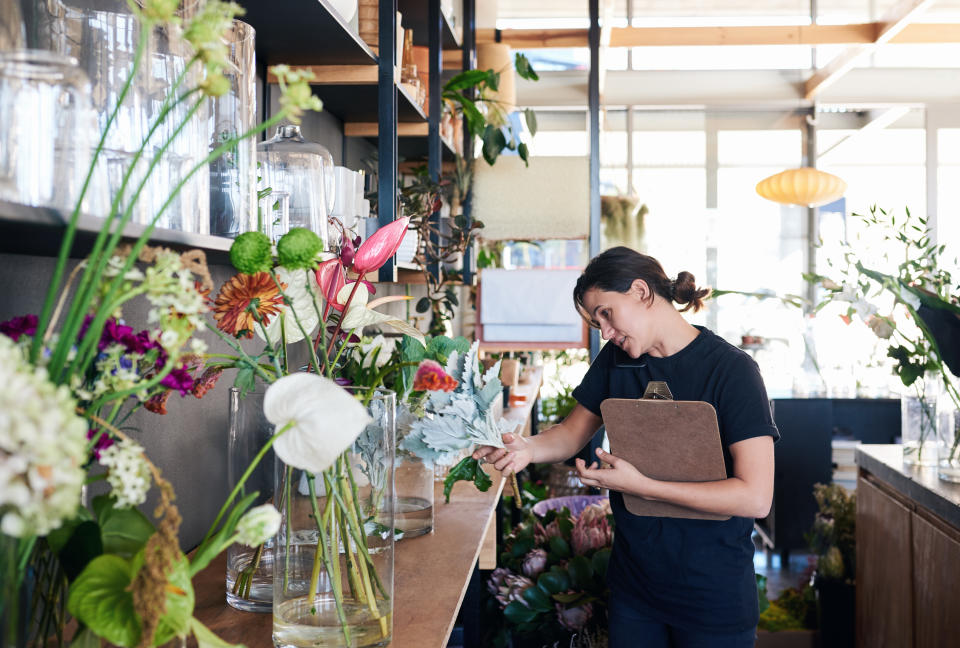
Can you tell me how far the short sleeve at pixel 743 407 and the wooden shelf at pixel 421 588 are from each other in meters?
0.47

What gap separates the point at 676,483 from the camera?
1.57 metres

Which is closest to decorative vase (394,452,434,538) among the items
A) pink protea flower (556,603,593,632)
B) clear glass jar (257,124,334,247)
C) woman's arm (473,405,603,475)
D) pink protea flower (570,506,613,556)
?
woman's arm (473,405,603,475)

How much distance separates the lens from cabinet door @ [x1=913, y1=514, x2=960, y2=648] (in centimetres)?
198

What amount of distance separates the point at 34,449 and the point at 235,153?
0.65 metres

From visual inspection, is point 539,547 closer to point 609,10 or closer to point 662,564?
point 662,564

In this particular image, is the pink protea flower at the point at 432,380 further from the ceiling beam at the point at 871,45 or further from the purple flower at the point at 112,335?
the ceiling beam at the point at 871,45

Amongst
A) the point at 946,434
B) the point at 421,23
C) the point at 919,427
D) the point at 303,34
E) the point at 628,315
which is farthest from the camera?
the point at 421,23

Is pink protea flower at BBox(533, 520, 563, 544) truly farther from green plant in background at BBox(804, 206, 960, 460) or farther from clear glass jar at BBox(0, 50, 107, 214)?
clear glass jar at BBox(0, 50, 107, 214)

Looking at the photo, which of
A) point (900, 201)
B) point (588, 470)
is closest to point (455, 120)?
point (588, 470)

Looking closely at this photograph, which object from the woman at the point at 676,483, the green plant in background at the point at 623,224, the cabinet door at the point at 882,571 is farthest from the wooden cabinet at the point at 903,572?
the green plant in background at the point at 623,224

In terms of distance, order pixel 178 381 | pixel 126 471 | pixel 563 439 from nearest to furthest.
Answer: pixel 126 471 < pixel 178 381 < pixel 563 439

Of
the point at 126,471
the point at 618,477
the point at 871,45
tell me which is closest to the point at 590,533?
the point at 618,477

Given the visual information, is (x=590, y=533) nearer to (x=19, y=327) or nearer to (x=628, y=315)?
(x=628, y=315)

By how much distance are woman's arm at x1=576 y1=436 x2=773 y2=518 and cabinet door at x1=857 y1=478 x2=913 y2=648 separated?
3.05ft
